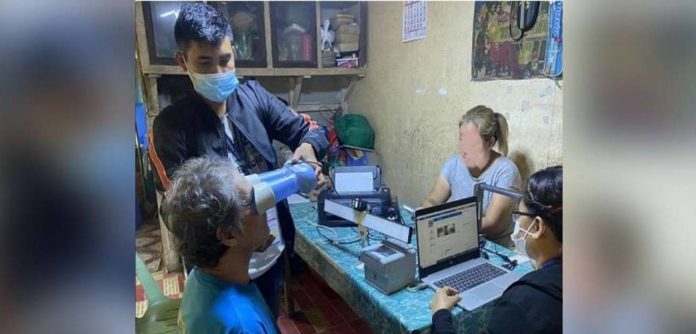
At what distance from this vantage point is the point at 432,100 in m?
2.83

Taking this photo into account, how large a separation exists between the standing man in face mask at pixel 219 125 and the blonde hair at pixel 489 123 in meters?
0.95

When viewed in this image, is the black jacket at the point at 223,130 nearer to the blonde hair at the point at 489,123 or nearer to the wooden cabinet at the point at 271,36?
the blonde hair at the point at 489,123

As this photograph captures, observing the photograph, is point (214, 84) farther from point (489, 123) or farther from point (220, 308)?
point (489, 123)

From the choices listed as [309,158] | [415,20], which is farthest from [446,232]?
[415,20]

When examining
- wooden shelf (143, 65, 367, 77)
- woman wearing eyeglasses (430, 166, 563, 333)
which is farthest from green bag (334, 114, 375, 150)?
woman wearing eyeglasses (430, 166, 563, 333)

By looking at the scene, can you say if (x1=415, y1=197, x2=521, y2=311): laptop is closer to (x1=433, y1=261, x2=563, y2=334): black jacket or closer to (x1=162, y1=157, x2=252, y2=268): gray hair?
(x1=433, y1=261, x2=563, y2=334): black jacket
